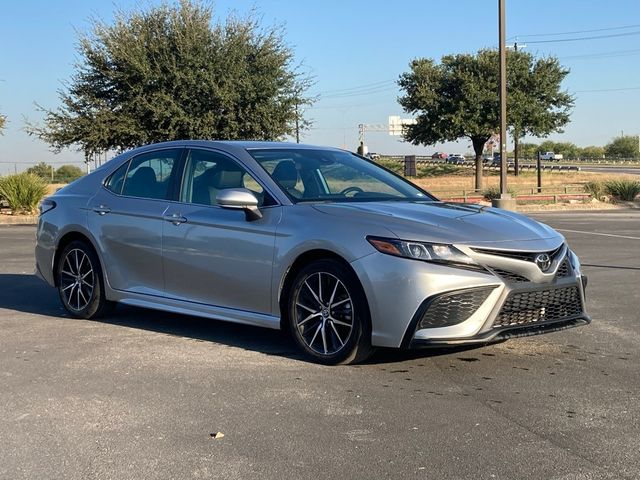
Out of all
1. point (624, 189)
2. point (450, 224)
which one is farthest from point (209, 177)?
point (624, 189)

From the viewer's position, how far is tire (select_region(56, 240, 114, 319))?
22.7 feet

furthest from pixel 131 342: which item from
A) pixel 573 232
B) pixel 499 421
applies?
pixel 573 232

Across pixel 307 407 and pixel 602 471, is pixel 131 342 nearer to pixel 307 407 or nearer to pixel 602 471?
pixel 307 407

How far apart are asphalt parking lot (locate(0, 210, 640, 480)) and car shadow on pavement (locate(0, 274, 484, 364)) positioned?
0.04 metres

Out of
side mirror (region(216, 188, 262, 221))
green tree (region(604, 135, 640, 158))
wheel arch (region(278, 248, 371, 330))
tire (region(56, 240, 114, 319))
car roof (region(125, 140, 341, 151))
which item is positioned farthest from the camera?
green tree (region(604, 135, 640, 158))

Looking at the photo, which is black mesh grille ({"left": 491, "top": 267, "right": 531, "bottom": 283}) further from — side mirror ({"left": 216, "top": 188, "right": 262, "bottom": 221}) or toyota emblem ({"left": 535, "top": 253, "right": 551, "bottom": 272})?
side mirror ({"left": 216, "top": 188, "right": 262, "bottom": 221})

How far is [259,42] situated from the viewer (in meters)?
29.2

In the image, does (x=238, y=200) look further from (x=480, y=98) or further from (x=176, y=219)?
(x=480, y=98)

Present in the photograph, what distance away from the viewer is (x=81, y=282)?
7.07 m

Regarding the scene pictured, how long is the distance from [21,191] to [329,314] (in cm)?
2252

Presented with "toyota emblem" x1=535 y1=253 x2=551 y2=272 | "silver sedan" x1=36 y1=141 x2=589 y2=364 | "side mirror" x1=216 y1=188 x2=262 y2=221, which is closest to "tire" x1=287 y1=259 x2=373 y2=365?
"silver sedan" x1=36 y1=141 x2=589 y2=364

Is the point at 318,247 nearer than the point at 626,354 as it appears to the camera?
Yes

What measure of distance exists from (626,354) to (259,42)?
25.4 metres

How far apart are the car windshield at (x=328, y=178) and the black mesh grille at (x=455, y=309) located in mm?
1309
